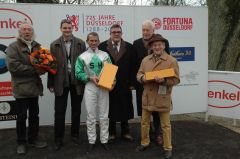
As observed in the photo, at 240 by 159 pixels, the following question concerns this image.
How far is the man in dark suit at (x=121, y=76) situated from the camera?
5098 millimetres

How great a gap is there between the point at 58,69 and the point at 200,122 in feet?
11.1

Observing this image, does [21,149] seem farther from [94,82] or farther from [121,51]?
[121,51]

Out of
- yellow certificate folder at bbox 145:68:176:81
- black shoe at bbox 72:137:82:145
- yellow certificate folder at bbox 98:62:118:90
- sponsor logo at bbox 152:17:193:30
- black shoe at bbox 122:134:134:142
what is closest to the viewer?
yellow certificate folder at bbox 145:68:176:81

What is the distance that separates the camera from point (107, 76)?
474 centimetres

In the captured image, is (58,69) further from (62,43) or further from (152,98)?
(152,98)

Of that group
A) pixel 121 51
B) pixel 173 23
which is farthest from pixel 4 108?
pixel 173 23

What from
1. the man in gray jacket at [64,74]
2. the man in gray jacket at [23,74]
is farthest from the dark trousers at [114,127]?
the man in gray jacket at [23,74]

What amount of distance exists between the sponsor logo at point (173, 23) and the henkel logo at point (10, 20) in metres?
2.45

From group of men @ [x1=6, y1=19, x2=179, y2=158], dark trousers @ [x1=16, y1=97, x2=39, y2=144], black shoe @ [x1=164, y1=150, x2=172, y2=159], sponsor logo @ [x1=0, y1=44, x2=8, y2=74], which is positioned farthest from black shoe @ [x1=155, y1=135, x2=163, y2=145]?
sponsor logo @ [x1=0, y1=44, x2=8, y2=74]

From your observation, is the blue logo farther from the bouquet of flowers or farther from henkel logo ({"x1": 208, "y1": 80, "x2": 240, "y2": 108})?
the bouquet of flowers

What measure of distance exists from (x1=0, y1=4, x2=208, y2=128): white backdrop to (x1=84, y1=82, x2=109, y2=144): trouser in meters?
1.38

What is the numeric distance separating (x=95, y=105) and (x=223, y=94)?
2.96 m

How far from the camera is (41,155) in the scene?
4891mm

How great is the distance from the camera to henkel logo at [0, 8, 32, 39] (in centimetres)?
565
